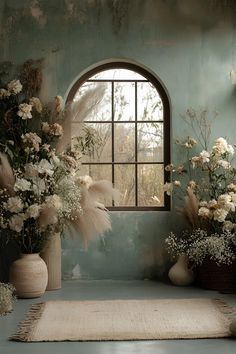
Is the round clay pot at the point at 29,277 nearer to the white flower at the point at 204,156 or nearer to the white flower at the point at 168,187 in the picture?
the white flower at the point at 168,187

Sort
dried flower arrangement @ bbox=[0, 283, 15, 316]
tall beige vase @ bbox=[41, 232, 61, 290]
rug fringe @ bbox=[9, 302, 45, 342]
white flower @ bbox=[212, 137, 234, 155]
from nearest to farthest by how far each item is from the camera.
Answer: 1. rug fringe @ bbox=[9, 302, 45, 342]
2. dried flower arrangement @ bbox=[0, 283, 15, 316]
3. tall beige vase @ bbox=[41, 232, 61, 290]
4. white flower @ bbox=[212, 137, 234, 155]

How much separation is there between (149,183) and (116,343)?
2934mm

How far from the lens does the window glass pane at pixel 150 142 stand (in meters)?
7.28

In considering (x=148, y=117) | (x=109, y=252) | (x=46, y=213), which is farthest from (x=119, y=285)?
(x=148, y=117)

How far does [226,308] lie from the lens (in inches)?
219

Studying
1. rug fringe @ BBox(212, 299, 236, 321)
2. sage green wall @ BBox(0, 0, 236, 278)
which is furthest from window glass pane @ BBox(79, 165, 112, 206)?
rug fringe @ BBox(212, 299, 236, 321)

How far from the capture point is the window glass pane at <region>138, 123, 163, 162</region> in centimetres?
728

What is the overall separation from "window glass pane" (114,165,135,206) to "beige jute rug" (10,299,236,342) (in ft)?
5.21

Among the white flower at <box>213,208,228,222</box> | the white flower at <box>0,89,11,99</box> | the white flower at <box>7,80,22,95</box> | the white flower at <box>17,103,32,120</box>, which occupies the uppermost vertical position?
the white flower at <box>7,80,22,95</box>

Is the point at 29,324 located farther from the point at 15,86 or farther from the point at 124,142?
the point at 124,142

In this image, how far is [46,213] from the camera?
6188mm

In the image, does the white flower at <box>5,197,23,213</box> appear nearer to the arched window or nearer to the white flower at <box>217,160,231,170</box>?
the arched window

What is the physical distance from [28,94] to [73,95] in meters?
0.48

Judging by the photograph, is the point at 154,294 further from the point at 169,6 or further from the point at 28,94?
the point at 169,6
